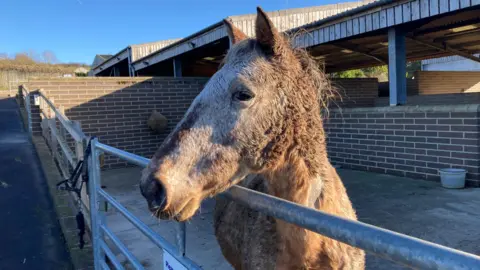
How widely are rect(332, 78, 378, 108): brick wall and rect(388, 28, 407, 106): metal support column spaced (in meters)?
4.74

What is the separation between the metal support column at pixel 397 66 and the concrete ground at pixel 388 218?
1631 mm

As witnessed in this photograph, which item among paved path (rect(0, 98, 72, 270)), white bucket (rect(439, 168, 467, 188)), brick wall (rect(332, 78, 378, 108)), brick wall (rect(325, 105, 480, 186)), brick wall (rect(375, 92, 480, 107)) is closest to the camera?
paved path (rect(0, 98, 72, 270))

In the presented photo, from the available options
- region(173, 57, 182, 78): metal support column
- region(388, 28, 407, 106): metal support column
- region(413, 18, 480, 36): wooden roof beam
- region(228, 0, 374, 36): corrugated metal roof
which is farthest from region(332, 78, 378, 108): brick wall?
region(173, 57, 182, 78): metal support column

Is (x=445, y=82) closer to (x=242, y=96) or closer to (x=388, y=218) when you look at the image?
(x=388, y=218)

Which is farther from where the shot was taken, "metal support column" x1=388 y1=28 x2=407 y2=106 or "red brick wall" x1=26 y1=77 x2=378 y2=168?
"red brick wall" x1=26 y1=77 x2=378 y2=168

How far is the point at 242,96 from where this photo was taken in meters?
1.42

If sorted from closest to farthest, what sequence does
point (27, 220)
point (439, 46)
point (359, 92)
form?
point (27, 220) < point (439, 46) < point (359, 92)

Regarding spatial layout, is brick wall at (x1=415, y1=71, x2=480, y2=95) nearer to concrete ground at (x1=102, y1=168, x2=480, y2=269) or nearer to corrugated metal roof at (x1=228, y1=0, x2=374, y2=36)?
corrugated metal roof at (x1=228, y1=0, x2=374, y2=36)

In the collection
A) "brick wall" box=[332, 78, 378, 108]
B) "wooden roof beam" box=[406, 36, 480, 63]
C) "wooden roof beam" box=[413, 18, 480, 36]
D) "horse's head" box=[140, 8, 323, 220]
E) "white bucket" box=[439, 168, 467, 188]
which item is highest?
"wooden roof beam" box=[413, 18, 480, 36]

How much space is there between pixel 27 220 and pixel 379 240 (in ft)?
17.5

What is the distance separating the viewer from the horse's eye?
141 centimetres

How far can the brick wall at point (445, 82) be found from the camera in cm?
1427

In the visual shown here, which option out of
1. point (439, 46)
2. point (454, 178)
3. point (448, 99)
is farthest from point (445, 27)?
point (454, 178)

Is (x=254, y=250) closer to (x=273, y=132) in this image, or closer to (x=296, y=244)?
(x=296, y=244)
